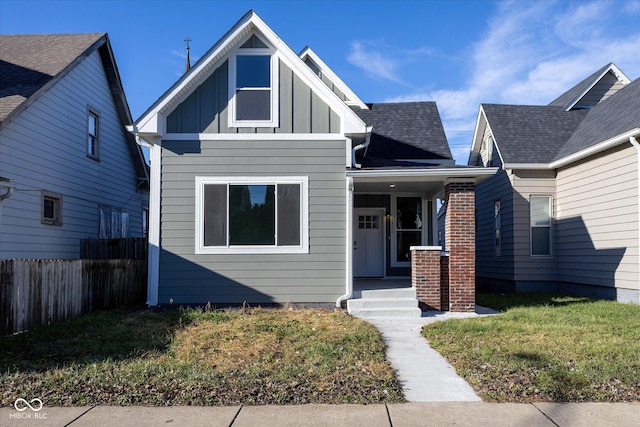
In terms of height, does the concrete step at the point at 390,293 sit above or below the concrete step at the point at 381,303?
above

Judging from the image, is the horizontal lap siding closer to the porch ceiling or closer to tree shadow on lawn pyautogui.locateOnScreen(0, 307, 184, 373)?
the porch ceiling

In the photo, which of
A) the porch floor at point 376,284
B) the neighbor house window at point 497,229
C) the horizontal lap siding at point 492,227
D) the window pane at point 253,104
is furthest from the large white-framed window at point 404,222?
the window pane at point 253,104

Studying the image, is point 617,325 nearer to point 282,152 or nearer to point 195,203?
point 282,152

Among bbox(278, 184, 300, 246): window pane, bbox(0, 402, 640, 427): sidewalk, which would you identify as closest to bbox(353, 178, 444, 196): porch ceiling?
bbox(278, 184, 300, 246): window pane

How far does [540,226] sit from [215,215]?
30.0ft

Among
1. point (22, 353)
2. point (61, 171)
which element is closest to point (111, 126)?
point (61, 171)

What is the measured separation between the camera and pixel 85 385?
17.7 ft

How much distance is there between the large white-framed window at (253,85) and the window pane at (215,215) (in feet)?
4.57

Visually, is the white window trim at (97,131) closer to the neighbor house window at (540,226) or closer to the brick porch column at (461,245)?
the brick porch column at (461,245)

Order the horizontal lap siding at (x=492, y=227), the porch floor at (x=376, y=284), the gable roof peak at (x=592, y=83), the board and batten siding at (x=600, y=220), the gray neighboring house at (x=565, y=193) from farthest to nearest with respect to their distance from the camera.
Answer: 1. the gable roof peak at (x=592, y=83)
2. the horizontal lap siding at (x=492, y=227)
3. the gray neighboring house at (x=565, y=193)
4. the board and batten siding at (x=600, y=220)
5. the porch floor at (x=376, y=284)

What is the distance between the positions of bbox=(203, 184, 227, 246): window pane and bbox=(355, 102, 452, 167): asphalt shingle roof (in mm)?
3256

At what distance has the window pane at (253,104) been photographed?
10164mm

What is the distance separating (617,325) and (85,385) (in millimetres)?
7858

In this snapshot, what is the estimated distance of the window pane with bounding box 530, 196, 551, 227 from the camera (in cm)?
1402
